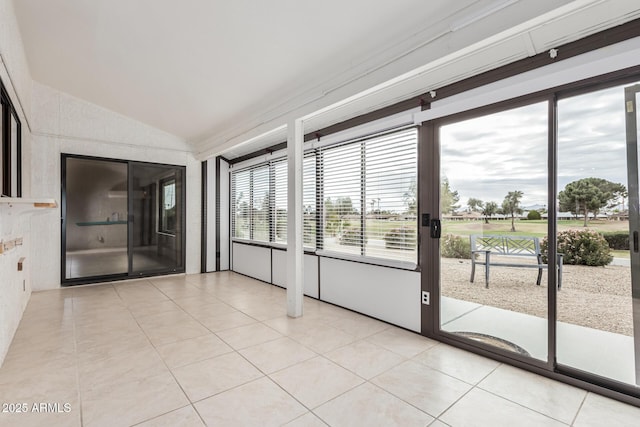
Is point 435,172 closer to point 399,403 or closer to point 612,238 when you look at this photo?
point 612,238

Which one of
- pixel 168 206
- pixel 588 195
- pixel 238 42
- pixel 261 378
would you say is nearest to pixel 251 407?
pixel 261 378

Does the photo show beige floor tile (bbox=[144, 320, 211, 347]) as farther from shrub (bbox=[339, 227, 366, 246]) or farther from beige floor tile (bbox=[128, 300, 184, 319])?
shrub (bbox=[339, 227, 366, 246])

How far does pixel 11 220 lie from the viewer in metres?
3.16

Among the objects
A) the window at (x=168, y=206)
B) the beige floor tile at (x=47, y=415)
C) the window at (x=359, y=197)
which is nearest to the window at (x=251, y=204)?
the window at (x=359, y=197)

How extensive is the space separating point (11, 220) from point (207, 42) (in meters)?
2.69

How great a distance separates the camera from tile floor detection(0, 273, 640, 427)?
191 cm

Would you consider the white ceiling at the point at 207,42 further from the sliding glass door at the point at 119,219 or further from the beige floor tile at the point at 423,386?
the beige floor tile at the point at 423,386

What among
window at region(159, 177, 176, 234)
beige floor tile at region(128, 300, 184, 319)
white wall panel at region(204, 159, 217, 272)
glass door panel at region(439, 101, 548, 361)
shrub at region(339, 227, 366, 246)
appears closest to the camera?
glass door panel at region(439, 101, 548, 361)

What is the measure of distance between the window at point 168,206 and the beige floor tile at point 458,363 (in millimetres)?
5422

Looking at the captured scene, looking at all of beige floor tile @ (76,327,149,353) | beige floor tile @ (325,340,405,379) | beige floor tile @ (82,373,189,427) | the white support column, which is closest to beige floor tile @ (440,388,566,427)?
beige floor tile @ (325,340,405,379)

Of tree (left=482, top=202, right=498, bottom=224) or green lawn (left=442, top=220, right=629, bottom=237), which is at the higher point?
tree (left=482, top=202, right=498, bottom=224)

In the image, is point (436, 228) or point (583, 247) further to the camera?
point (436, 228)

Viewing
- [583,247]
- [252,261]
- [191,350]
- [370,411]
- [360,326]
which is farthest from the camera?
[252,261]

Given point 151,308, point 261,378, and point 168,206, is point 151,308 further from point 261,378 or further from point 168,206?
point 168,206
